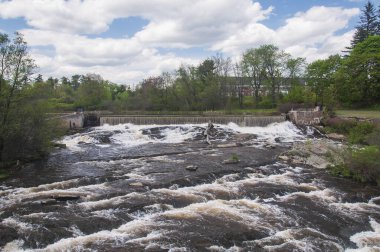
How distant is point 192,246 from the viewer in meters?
11.5

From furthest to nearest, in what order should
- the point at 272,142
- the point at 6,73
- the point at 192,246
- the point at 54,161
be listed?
the point at 272,142
the point at 54,161
the point at 6,73
the point at 192,246

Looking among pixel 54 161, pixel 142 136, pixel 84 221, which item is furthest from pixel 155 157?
pixel 84 221

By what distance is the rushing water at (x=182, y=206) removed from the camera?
38.7ft

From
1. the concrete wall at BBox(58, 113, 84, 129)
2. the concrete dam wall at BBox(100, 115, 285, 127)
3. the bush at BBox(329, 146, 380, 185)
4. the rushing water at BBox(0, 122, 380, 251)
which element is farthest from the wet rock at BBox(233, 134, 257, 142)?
the concrete wall at BBox(58, 113, 84, 129)

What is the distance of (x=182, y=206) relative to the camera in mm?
15227

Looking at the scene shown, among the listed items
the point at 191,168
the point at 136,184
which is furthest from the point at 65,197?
the point at 191,168

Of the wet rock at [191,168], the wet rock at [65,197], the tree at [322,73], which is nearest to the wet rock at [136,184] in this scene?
the wet rock at [65,197]

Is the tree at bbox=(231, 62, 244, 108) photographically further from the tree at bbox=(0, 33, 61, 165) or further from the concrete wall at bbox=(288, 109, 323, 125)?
the tree at bbox=(0, 33, 61, 165)

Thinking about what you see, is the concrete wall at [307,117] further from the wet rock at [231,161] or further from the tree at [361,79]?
the wet rock at [231,161]

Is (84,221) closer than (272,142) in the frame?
Yes

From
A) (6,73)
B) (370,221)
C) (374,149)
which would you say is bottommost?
(370,221)

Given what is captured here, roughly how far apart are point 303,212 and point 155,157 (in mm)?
13914

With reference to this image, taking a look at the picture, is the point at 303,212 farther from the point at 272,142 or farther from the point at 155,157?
the point at 272,142

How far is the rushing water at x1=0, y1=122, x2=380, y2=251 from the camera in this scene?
1180cm
